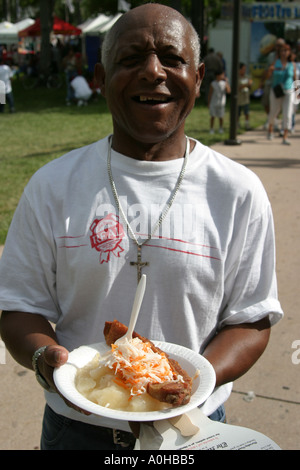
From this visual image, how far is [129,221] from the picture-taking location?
5.91ft

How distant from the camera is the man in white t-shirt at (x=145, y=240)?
1.73m

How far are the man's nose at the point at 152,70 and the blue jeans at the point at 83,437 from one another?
107 centimetres

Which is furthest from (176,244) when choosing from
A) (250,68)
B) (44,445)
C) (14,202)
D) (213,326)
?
(250,68)

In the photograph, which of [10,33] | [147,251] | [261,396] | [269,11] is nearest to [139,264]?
[147,251]

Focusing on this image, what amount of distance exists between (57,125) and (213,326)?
15.3 m

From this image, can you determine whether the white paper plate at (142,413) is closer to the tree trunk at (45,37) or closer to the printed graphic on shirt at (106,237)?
the printed graphic on shirt at (106,237)

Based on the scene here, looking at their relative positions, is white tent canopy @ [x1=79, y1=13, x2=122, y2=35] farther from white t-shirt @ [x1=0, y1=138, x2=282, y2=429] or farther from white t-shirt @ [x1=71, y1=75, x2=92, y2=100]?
white t-shirt @ [x1=0, y1=138, x2=282, y2=429]

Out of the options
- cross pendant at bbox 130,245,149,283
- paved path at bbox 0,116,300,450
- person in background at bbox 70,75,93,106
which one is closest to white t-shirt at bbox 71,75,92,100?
person in background at bbox 70,75,93,106

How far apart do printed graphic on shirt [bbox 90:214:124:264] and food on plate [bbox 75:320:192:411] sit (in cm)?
33

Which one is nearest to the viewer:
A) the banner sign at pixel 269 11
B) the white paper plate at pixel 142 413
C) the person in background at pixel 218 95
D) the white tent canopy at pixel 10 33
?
the white paper plate at pixel 142 413

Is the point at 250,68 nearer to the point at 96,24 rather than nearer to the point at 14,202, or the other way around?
the point at 14,202

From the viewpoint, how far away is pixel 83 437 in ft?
5.80

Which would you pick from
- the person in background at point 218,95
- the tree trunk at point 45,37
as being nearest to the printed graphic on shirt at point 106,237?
the person in background at point 218,95

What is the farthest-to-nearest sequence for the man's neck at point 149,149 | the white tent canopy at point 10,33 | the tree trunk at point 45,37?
the white tent canopy at point 10,33, the tree trunk at point 45,37, the man's neck at point 149,149
